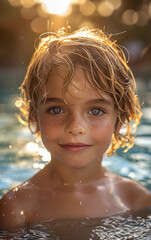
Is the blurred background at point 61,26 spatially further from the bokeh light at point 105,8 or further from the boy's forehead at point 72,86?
the boy's forehead at point 72,86

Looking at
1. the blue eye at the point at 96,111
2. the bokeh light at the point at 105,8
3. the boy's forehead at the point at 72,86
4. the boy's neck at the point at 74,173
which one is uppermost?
the bokeh light at the point at 105,8

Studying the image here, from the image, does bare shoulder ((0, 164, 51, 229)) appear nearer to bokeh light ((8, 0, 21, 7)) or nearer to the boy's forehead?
the boy's forehead

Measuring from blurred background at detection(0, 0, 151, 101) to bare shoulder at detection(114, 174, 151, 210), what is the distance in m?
8.42

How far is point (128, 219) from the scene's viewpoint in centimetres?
260

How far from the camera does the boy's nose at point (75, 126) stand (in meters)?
2.24

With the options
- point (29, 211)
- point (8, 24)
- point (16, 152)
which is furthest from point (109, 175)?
point (8, 24)

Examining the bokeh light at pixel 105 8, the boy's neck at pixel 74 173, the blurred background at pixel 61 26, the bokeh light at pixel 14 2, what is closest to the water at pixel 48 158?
the boy's neck at pixel 74 173

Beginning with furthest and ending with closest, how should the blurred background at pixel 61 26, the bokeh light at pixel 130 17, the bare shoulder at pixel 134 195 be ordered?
the bokeh light at pixel 130 17 → the blurred background at pixel 61 26 → the bare shoulder at pixel 134 195

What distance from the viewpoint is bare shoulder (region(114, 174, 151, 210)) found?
2740mm

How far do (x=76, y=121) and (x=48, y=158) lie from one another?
5.76 ft

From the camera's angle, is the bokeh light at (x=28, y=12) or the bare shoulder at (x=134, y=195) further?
the bokeh light at (x=28, y=12)

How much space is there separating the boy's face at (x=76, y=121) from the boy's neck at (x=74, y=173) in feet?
0.51

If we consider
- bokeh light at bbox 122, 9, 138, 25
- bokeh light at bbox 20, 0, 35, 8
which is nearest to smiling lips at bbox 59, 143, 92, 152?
bokeh light at bbox 122, 9, 138, 25

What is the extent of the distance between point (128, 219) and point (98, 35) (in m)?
1.15
